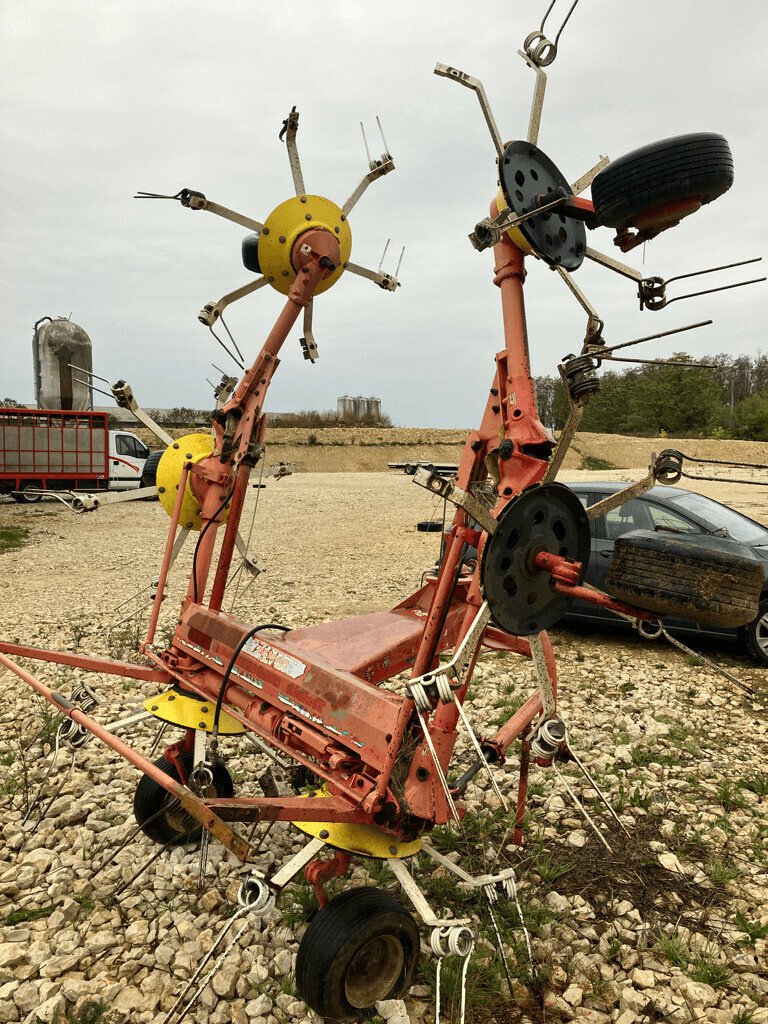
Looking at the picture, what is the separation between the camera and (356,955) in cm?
280

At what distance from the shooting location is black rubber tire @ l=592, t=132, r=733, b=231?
2.38 m

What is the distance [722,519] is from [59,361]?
2064cm

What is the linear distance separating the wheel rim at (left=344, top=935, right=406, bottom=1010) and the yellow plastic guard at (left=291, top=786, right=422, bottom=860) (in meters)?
0.33

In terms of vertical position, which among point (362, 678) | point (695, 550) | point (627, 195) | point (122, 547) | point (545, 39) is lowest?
point (122, 547)

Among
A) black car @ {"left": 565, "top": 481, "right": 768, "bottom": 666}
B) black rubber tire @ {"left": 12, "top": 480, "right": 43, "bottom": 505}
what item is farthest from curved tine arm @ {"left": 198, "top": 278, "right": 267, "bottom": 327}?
black rubber tire @ {"left": 12, "top": 480, "right": 43, "bottom": 505}

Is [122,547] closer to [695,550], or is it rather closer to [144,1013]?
[144,1013]

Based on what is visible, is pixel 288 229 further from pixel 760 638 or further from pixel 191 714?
pixel 760 638

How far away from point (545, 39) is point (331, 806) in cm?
337

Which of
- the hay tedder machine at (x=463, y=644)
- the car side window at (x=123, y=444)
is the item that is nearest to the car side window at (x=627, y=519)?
the hay tedder machine at (x=463, y=644)

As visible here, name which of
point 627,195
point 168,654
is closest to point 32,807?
point 168,654

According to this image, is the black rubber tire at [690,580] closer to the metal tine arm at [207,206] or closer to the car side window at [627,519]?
the metal tine arm at [207,206]

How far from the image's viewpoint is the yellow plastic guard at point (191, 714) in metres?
3.88

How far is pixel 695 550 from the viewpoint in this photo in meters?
2.60

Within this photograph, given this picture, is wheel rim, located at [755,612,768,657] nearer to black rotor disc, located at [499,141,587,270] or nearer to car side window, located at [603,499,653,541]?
car side window, located at [603,499,653,541]
